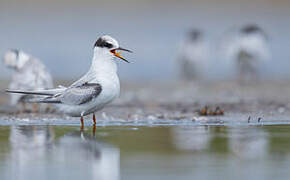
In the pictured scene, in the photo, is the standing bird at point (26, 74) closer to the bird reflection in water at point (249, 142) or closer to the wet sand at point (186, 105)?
the wet sand at point (186, 105)

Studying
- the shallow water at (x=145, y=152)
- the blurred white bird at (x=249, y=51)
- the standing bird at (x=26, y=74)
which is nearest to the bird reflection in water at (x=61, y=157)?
the shallow water at (x=145, y=152)

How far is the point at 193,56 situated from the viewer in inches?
899

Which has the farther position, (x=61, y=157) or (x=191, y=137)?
(x=191, y=137)

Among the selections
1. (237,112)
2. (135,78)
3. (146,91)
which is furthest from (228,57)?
(237,112)

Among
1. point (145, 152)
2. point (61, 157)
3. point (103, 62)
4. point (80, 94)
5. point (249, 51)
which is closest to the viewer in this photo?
point (61, 157)

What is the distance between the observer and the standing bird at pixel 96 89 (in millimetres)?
9555

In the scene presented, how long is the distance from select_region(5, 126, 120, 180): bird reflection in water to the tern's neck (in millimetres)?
1060

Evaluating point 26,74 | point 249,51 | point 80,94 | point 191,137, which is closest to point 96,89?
point 80,94

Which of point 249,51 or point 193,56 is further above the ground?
point 249,51

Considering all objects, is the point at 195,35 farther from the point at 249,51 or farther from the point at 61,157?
the point at 61,157

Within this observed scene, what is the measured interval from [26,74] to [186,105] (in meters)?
3.05

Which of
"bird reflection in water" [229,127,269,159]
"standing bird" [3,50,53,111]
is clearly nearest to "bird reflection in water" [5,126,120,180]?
"bird reflection in water" [229,127,269,159]

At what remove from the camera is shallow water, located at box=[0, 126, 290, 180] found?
6.23 m

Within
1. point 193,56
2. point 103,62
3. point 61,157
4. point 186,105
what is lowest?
point 61,157
